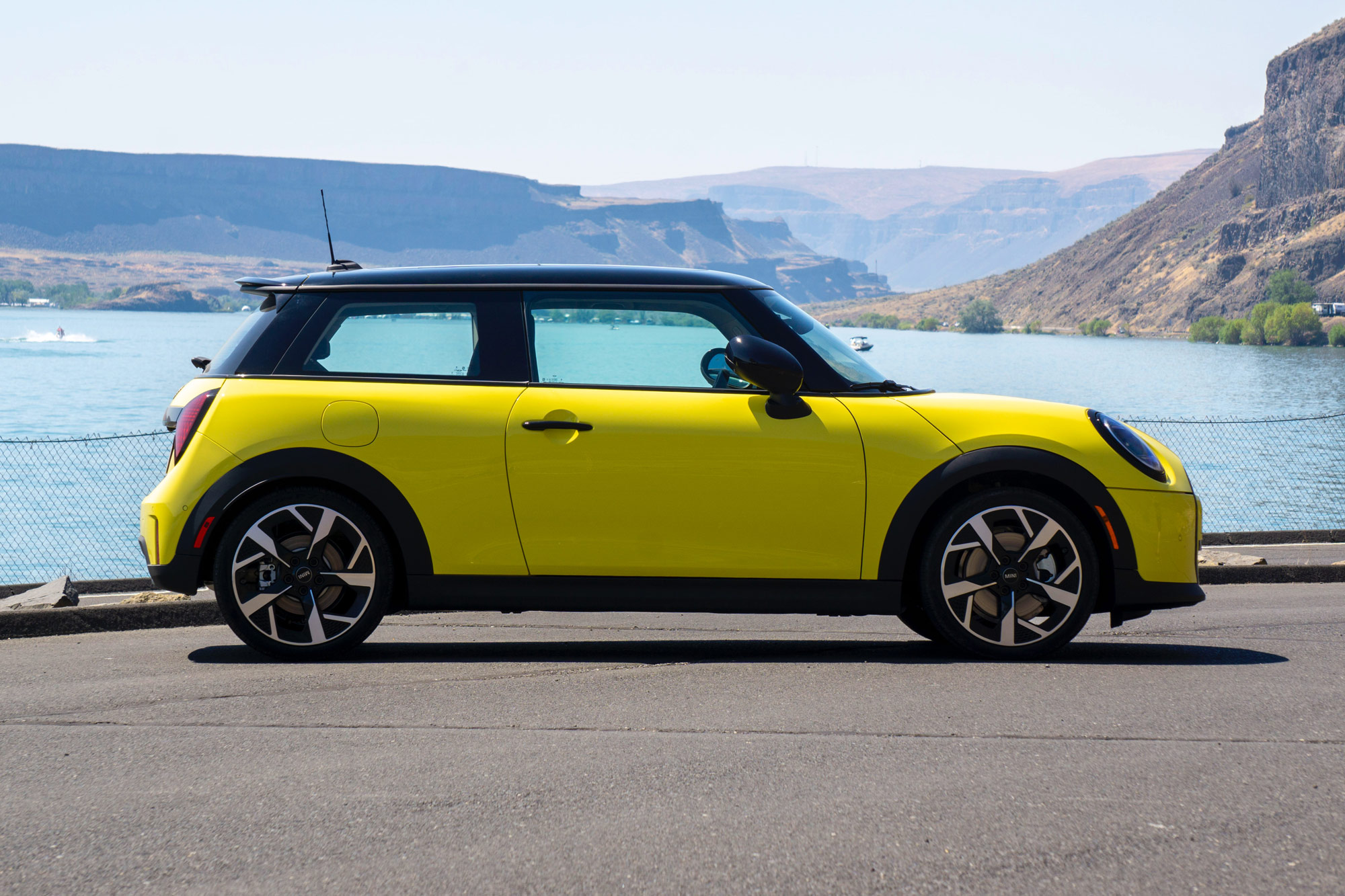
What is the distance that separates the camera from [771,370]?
4.76m

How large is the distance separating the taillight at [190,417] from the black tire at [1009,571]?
2.90 metres

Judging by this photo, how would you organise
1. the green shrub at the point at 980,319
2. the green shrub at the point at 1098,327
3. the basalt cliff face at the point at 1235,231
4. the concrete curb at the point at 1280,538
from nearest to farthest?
the concrete curb at the point at 1280,538, the basalt cliff face at the point at 1235,231, the green shrub at the point at 1098,327, the green shrub at the point at 980,319

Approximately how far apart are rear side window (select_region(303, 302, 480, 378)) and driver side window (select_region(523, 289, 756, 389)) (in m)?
0.30

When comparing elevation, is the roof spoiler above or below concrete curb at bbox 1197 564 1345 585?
above

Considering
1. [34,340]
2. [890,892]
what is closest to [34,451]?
[890,892]

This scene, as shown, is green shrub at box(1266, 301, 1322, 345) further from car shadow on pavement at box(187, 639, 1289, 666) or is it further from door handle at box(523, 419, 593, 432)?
door handle at box(523, 419, 593, 432)

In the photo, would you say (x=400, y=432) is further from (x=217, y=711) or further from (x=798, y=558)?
(x=798, y=558)

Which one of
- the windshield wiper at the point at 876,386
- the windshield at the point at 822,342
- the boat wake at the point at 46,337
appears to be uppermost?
the boat wake at the point at 46,337

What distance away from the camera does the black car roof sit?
16.7 ft

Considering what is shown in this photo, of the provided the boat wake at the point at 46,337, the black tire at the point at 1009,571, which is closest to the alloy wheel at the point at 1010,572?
the black tire at the point at 1009,571

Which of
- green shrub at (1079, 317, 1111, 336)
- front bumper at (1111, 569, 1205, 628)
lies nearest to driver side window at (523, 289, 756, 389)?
front bumper at (1111, 569, 1205, 628)

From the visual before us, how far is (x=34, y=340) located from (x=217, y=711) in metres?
138

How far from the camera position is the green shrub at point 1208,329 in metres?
137

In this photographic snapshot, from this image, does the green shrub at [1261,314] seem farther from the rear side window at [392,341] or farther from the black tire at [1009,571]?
the rear side window at [392,341]
